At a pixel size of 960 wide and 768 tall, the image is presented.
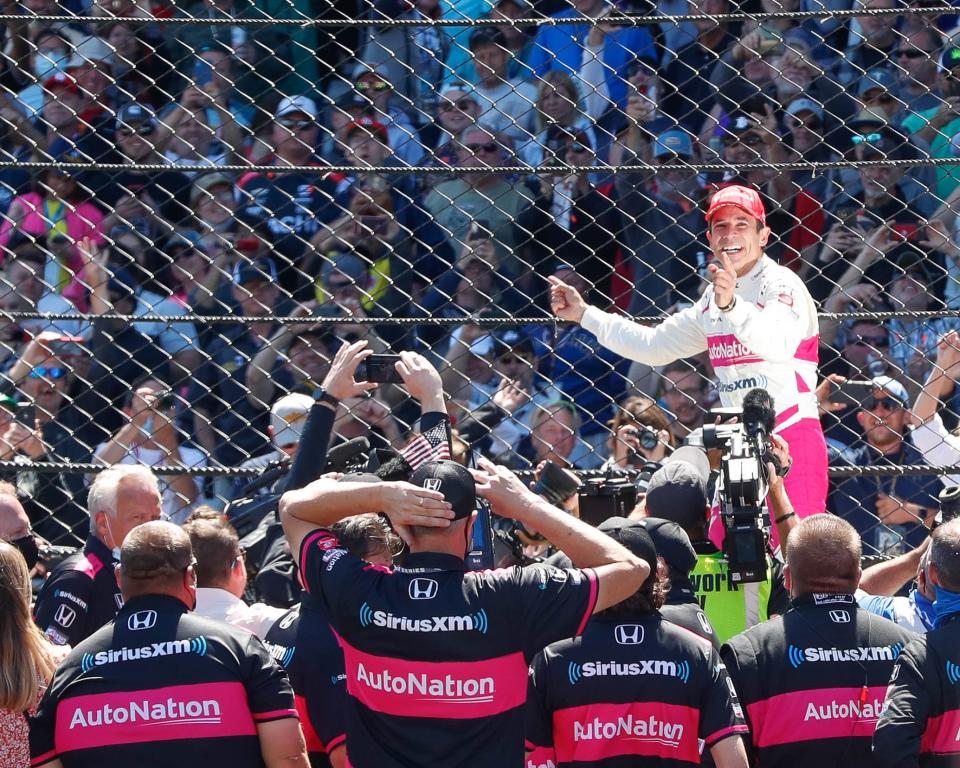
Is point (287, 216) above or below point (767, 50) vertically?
below

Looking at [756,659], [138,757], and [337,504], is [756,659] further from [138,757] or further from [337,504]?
A: [138,757]

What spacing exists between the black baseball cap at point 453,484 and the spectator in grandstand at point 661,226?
2.68 meters

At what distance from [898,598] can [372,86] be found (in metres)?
3.17

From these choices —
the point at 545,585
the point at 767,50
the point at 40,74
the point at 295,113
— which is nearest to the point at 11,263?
the point at 40,74

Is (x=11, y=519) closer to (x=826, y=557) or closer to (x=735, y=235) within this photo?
(x=826, y=557)

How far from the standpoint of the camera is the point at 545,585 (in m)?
2.48

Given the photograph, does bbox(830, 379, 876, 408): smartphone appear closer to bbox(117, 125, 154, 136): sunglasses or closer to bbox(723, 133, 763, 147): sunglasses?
bbox(723, 133, 763, 147): sunglasses

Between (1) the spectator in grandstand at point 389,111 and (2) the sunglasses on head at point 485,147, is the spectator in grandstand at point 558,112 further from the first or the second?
(1) the spectator in grandstand at point 389,111

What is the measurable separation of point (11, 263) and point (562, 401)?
7.74 ft

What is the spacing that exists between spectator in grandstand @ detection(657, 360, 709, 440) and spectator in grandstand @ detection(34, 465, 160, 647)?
7.24 feet

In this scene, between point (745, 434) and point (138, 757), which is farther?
point (745, 434)

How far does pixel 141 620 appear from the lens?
2.57 m

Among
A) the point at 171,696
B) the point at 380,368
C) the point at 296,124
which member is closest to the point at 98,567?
the point at 380,368

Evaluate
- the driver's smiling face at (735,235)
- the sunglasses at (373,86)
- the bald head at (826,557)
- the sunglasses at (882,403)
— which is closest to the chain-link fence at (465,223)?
the sunglasses at (373,86)
